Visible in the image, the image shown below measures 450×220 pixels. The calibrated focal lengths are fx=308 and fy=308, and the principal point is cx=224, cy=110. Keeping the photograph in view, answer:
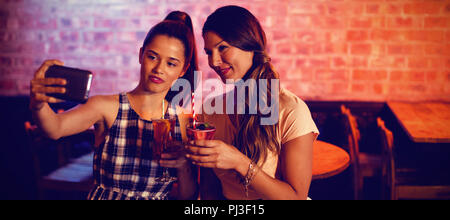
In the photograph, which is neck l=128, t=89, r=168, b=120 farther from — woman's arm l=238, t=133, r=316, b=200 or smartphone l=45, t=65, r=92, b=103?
woman's arm l=238, t=133, r=316, b=200

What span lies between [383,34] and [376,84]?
1.85 ft

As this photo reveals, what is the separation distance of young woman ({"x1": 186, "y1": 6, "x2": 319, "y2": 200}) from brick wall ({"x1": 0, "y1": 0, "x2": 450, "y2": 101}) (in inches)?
78.4

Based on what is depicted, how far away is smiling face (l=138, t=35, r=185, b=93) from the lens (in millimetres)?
1514

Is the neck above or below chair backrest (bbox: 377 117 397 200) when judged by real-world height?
above

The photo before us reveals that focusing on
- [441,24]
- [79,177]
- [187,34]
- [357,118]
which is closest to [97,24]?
[79,177]

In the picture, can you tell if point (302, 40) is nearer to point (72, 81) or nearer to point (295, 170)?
point (295, 170)

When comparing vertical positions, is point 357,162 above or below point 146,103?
below

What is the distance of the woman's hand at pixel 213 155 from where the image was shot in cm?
125

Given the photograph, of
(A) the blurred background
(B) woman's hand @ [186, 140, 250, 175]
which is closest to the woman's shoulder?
(B) woman's hand @ [186, 140, 250, 175]

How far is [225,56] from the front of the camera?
1612 mm

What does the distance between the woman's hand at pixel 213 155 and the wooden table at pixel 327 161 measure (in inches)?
38.4

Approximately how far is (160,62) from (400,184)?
2298 millimetres

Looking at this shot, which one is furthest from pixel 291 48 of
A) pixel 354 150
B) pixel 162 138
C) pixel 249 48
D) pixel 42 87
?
pixel 42 87

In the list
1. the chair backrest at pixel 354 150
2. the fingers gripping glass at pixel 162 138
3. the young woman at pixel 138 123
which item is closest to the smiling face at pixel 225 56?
the young woman at pixel 138 123
